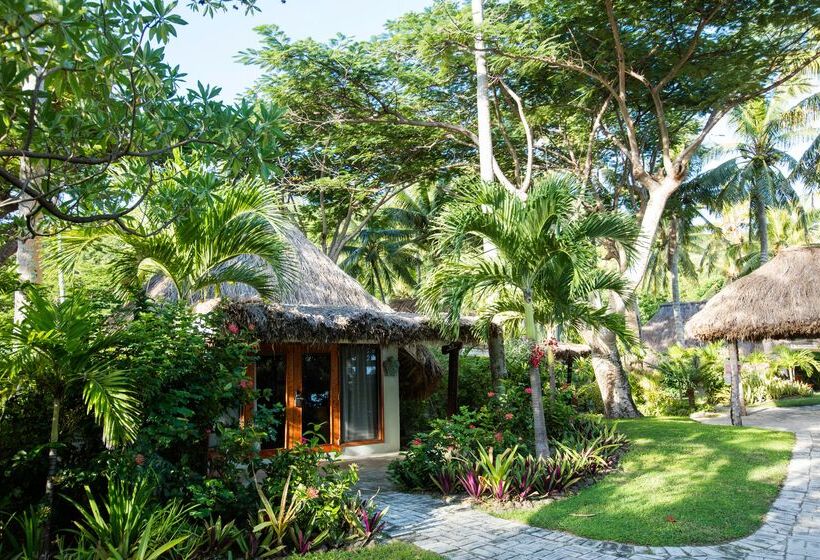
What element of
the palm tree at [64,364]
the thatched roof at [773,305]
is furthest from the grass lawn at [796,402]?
the palm tree at [64,364]

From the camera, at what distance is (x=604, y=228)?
764 cm

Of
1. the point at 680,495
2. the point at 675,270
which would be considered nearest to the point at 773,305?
the point at 680,495

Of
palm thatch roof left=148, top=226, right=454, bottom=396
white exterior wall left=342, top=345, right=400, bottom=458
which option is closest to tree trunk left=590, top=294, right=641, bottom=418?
palm thatch roof left=148, top=226, right=454, bottom=396

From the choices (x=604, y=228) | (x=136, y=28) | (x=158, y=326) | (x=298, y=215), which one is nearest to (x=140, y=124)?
(x=136, y=28)

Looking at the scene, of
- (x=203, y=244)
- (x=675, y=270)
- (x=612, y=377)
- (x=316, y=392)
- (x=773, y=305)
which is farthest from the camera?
(x=675, y=270)

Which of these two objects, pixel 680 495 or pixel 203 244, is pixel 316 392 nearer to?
pixel 203 244

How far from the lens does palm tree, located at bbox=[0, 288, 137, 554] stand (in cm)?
421

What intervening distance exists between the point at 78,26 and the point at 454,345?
8282mm

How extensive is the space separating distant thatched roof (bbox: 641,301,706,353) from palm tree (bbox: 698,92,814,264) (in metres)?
6.18

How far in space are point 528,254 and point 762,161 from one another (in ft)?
60.1

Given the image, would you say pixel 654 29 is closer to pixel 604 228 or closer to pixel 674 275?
pixel 604 228

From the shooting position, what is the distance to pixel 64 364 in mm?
4320

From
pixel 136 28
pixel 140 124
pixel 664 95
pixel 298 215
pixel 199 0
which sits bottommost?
pixel 140 124

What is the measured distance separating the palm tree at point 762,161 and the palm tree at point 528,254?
1505 cm
